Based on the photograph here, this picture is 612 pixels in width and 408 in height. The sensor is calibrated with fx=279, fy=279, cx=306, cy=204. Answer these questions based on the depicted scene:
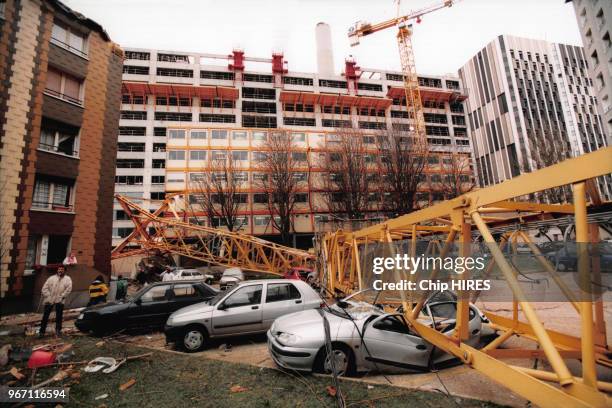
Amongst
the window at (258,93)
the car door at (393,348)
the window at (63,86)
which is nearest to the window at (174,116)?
the window at (258,93)

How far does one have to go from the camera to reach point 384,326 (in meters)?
5.50

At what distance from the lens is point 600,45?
1090 inches

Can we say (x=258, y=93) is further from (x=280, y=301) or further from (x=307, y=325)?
(x=307, y=325)

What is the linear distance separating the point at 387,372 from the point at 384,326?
89 cm

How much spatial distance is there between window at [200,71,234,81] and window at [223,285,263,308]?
4656 centimetres

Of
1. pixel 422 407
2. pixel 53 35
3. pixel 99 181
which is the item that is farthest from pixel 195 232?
pixel 422 407

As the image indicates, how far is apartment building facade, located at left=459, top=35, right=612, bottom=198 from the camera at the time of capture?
55.7m

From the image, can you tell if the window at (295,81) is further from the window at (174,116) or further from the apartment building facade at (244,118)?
the window at (174,116)

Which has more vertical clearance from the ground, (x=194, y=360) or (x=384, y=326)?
(x=384, y=326)

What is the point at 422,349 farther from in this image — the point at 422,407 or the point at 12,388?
the point at 12,388

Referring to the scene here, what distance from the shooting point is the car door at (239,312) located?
6977 mm

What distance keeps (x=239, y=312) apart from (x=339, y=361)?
3.05m

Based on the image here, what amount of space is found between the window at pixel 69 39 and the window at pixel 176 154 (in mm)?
20759

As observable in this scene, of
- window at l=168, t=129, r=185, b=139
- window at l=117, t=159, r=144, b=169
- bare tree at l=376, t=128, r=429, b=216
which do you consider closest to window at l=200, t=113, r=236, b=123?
window at l=168, t=129, r=185, b=139
